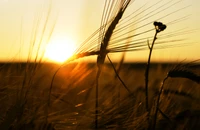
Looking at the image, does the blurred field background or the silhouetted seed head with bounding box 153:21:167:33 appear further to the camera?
the silhouetted seed head with bounding box 153:21:167:33

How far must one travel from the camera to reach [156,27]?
1721 mm

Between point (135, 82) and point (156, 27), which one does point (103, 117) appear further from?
point (135, 82)

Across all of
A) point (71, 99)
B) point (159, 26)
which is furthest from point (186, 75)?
point (71, 99)

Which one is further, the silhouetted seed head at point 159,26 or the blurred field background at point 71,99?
the silhouetted seed head at point 159,26

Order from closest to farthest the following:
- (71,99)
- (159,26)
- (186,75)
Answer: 1. (186,75)
2. (159,26)
3. (71,99)

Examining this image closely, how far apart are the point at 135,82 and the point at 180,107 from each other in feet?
1.39

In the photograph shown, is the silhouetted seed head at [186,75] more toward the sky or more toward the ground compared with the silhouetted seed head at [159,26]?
more toward the ground

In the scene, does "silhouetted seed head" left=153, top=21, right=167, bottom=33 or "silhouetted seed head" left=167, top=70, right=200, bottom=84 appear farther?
"silhouetted seed head" left=153, top=21, right=167, bottom=33

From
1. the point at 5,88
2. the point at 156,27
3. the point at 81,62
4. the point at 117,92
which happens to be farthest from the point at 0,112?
the point at 156,27

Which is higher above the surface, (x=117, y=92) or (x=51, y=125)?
(x=117, y=92)

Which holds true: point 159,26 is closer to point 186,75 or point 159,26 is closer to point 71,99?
point 186,75

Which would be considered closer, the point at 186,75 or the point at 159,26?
the point at 186,75

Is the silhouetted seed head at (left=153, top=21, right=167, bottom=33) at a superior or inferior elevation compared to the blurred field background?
superior

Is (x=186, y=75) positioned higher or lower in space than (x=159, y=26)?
lower
